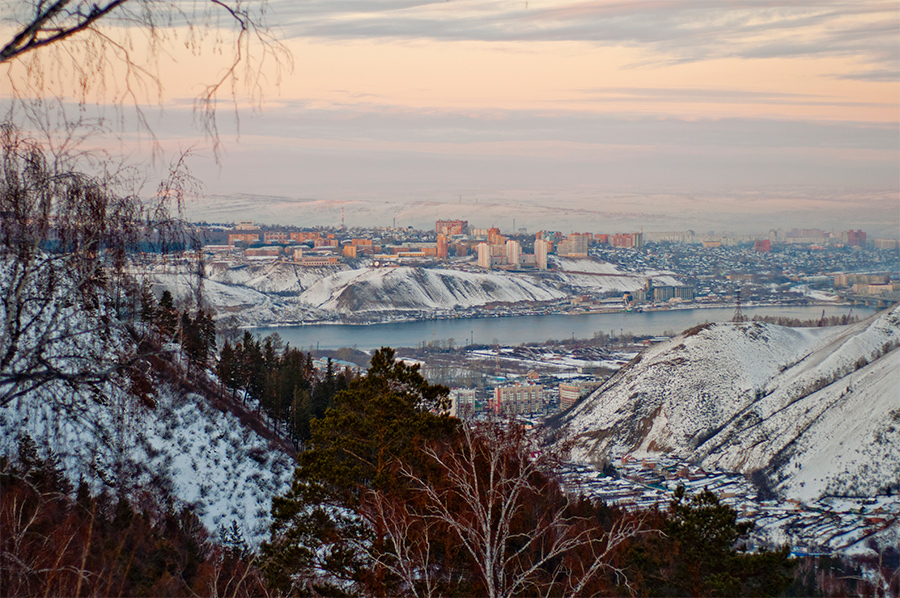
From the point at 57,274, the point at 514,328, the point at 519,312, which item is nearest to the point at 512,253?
the point at 519,312

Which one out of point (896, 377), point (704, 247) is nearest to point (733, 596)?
point (896, 377)

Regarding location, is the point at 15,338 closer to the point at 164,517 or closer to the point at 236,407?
the point at 164,517

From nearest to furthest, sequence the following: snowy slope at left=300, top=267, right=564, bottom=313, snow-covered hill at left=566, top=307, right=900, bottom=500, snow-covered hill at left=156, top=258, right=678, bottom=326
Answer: snow-covered hill at left=566, top=307, right=900, bottom=500
snow-covered hill at left=156, top=258, right=678, bottom=326
snowy slope at left=300, top=267, right=564, bottom=313

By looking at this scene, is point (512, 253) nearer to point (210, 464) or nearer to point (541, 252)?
point (541, 252)

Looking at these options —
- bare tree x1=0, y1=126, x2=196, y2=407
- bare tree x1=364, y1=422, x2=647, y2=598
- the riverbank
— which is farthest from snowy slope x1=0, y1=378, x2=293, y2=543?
the riverbank

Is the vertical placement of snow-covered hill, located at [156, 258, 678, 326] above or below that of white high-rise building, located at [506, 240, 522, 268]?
below

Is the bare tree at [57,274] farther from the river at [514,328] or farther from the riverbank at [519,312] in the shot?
the riverbank at [519,312]

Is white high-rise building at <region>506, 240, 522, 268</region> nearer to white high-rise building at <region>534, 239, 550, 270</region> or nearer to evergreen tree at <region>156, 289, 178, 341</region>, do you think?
white high-rise building at <region>534, 239, 550, 270</region>
